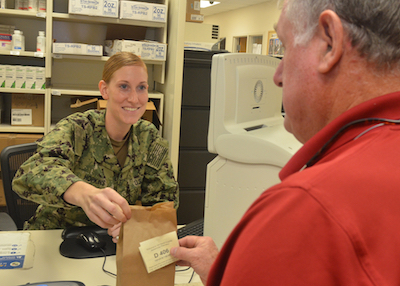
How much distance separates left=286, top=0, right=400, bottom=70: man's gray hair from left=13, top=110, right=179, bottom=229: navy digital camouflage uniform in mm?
1180

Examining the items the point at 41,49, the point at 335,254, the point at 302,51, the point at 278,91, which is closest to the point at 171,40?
the point at 41,49

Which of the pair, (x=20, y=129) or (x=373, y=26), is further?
(x=20, y=129)

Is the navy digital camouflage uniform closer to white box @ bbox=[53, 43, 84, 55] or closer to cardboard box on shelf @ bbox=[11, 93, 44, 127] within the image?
white box @ bbox=[53, 43, 84, 55]

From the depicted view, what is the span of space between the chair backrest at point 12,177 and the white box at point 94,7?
1.40 m

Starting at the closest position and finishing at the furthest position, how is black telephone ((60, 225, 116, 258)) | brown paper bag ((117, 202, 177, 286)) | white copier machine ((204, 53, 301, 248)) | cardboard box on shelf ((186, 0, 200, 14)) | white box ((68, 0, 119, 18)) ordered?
brown paper bag ((117, 202, 177, 286)) → white copier machine ((204, 53, 301, 248)) → black telephone ((60, 225, 116, 258)) → white box ((68, 0, 119, 18)) → cardboard box on shelf ((186, 0, 200, 14))

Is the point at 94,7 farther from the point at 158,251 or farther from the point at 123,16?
the point at 158,251

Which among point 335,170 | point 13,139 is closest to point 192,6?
point 13,139

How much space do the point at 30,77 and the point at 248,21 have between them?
267 inches

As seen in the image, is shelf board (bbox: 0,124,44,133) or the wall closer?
shelf board (bbox: 0,124,44,133)

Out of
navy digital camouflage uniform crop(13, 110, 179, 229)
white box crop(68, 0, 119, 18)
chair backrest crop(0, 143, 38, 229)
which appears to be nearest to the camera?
navy digital camouflage uniform crop(13, 110, 179, 229)

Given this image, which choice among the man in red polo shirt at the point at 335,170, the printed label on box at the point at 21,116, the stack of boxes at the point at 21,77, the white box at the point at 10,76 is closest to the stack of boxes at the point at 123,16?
the stack of boxes at the point at 21,77

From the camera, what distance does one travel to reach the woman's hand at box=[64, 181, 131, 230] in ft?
3.01

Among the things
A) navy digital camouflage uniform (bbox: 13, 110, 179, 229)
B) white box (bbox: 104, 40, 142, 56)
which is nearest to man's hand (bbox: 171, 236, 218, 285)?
navy digital camouflage uniform (bbox: 13, 110, 179, 229)

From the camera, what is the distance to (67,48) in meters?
2.74
